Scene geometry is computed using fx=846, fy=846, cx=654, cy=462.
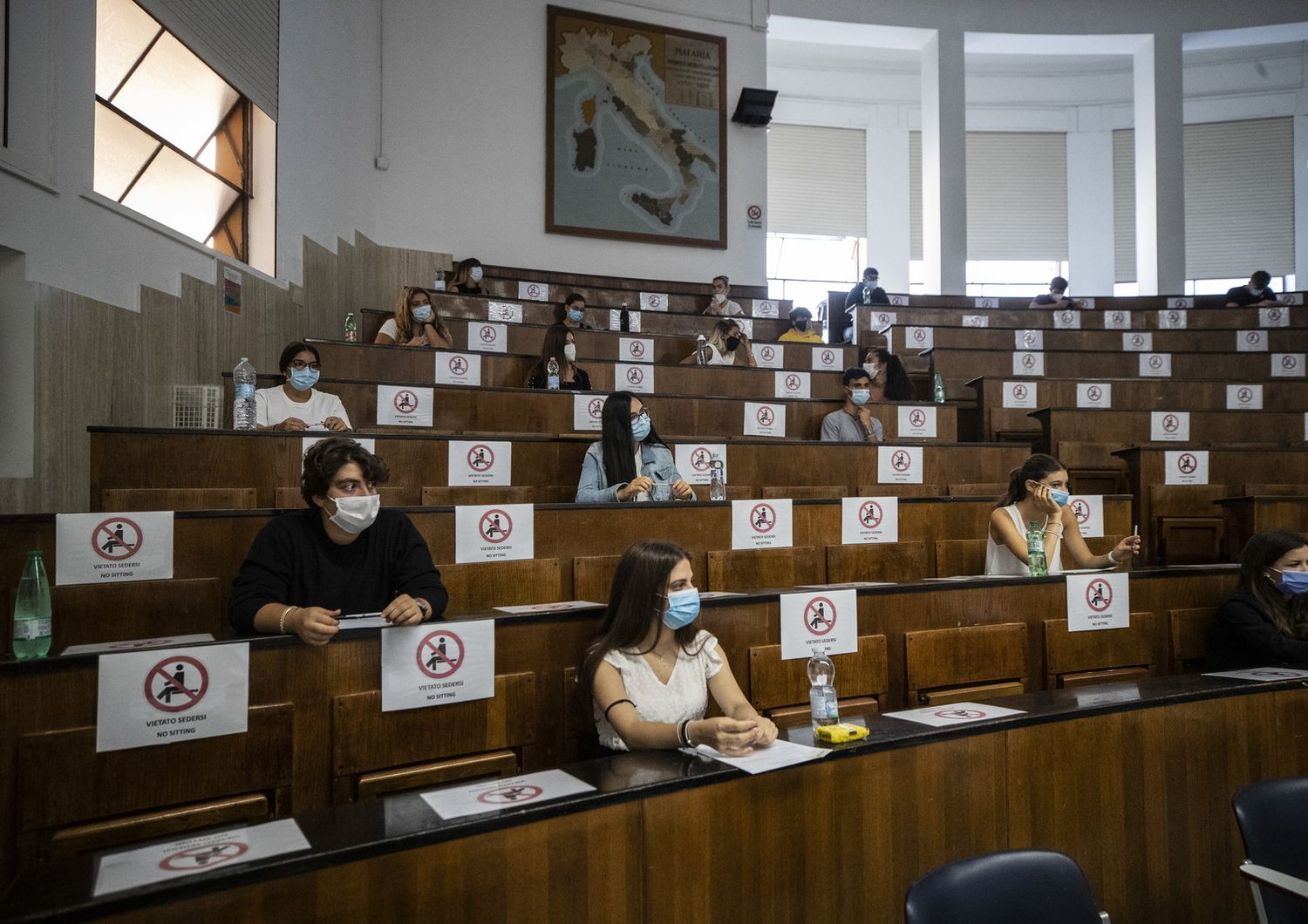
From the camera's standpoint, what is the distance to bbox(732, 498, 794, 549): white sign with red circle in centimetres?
327

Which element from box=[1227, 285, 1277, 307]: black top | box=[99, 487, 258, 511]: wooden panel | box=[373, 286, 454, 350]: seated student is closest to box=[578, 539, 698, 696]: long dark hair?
box=[99, 487, 258, 511]: wooden panel

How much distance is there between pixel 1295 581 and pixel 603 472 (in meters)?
2.47

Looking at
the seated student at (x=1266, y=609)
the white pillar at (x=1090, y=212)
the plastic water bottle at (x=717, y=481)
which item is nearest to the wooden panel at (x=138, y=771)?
the plastic water bottle at (x=717, y=481)

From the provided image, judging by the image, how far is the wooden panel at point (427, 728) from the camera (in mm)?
1897

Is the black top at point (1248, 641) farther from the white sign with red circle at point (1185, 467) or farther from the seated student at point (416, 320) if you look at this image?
the seated student at point (416, 320)

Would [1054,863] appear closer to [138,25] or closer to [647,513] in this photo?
[647,513]

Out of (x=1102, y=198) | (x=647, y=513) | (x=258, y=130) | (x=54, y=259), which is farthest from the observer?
(x=1102, y=198)

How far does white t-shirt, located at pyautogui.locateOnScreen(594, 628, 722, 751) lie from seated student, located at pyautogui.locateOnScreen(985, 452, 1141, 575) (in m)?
1.75

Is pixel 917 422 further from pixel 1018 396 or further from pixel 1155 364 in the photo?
pixel 1155 364

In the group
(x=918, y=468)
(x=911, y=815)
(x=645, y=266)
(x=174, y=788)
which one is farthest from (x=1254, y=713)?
(x=645, y=266)

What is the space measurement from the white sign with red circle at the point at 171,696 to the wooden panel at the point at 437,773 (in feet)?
1.03

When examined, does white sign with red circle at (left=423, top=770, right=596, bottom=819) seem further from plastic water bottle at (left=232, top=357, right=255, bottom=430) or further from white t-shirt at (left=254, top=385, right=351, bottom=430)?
plastic water bottle at (left=232, top=357, right=255, bottom=430)

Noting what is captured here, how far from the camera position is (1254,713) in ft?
7.20

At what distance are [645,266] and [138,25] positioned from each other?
5.07m
